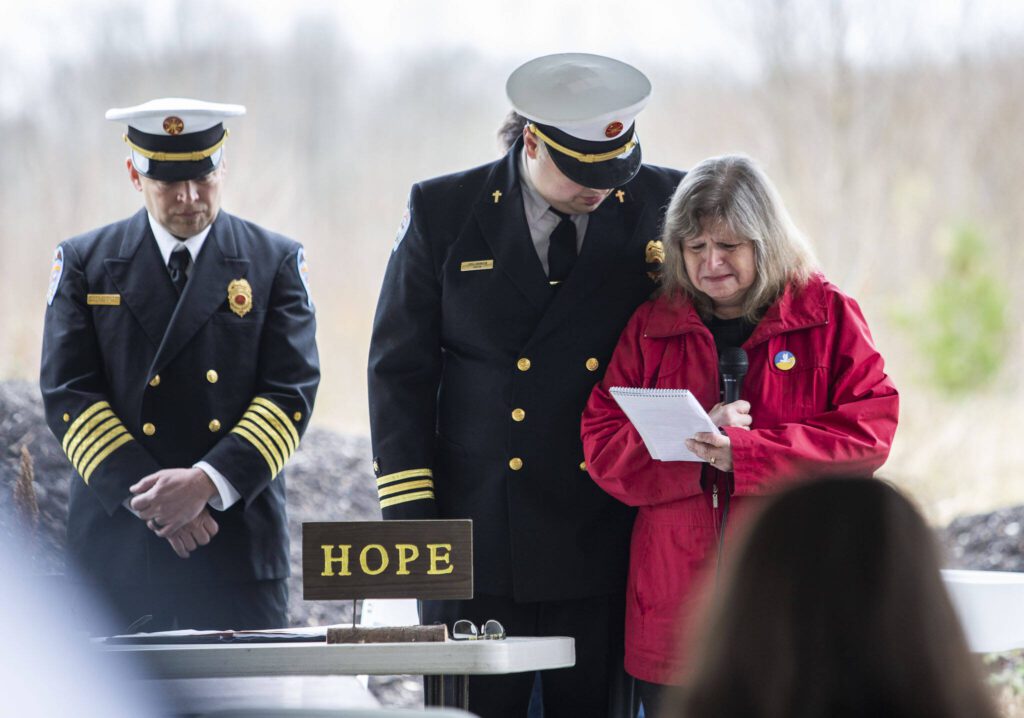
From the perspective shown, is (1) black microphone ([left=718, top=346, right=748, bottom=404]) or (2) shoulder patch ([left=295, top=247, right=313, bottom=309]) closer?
(1) black microphone ([left=718, top=346, right=748, bottom=404])

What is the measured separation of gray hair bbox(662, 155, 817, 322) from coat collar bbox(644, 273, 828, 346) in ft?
0.07

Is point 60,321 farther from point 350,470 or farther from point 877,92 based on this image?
point 877,92

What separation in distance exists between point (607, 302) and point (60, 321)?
1247mm

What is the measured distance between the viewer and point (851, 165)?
25.7 ft

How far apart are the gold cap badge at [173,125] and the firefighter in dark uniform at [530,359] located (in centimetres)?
60

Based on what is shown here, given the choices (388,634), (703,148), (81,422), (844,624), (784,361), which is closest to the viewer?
(844,624)

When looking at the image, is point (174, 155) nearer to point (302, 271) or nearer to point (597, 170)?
point (302, 271)

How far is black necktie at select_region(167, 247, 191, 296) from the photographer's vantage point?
303 cm

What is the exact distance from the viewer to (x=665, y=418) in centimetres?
229

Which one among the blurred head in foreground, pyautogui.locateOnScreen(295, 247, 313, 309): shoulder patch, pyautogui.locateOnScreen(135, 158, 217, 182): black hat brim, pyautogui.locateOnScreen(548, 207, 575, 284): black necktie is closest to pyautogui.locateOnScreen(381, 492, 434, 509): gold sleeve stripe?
pyautogui.locateOnScreen(548, 207, 575, 284): black necktie

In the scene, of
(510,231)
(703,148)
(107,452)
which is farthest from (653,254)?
(703,148)

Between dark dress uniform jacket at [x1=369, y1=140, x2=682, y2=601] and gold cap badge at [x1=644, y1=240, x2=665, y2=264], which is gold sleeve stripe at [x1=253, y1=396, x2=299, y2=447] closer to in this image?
dark dress uniform jacket at [x1=369, y1=140, x2=682, y2=601]

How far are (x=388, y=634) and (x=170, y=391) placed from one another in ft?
3.72

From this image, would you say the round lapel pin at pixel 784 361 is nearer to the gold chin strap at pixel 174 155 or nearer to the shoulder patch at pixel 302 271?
the shoulder patch at pixel 302 271
